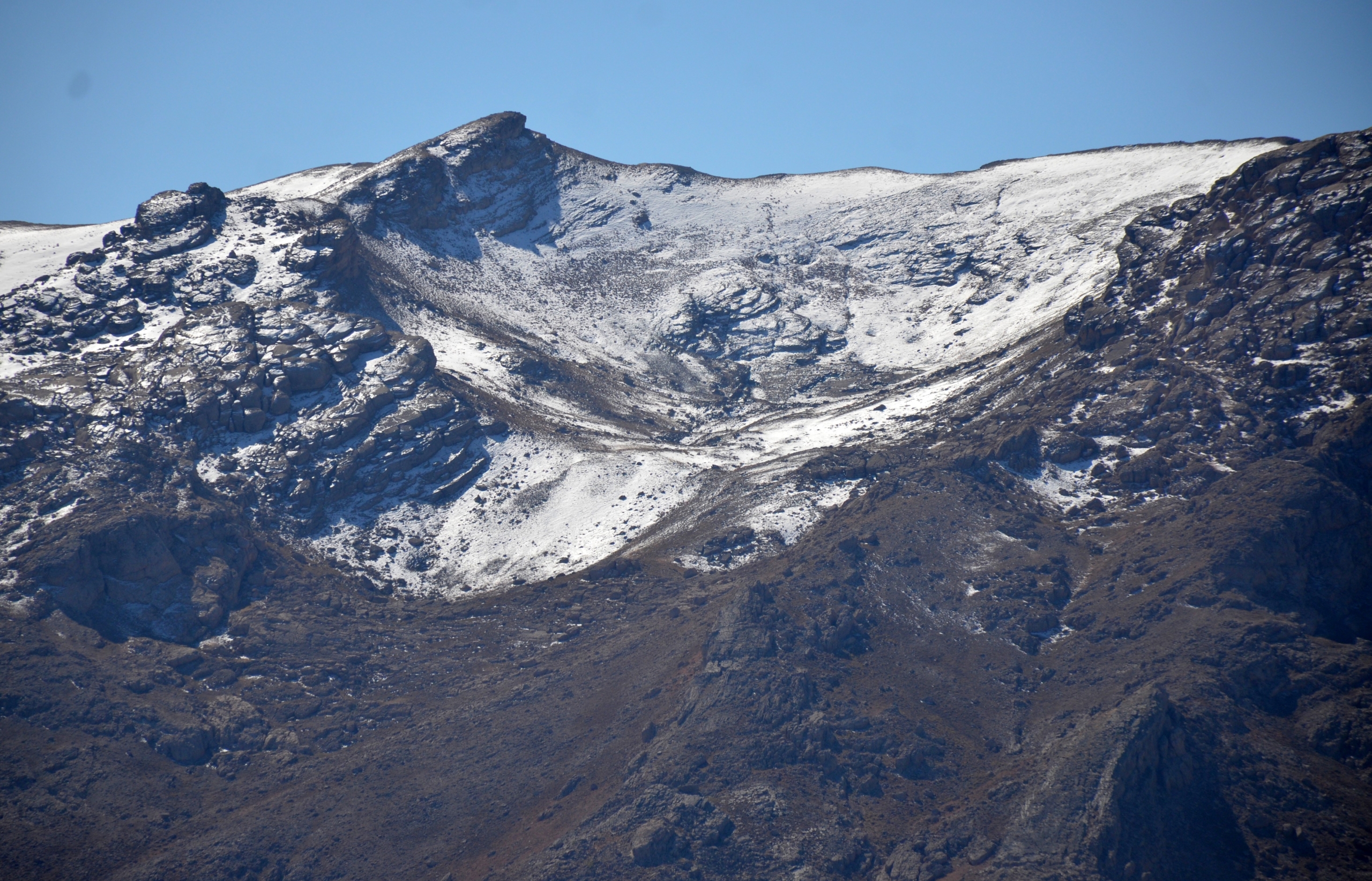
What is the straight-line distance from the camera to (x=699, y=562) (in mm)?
84875

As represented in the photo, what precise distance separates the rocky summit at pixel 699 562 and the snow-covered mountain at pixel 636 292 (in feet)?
2.37

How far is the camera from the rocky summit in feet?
199

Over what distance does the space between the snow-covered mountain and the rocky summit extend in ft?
2.37

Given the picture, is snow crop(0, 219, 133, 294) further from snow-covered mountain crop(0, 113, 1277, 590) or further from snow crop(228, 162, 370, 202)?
snow crop(228, 162, 370, 202)

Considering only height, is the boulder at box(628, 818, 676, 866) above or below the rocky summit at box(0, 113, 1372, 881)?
below

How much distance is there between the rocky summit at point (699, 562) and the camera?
60.5 meters

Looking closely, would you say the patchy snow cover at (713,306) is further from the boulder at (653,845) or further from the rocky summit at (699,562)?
the boulder at (653,845)

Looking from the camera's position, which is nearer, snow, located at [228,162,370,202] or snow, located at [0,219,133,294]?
snow, located at [0,219,133,294]

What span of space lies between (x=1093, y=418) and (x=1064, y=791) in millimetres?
38776

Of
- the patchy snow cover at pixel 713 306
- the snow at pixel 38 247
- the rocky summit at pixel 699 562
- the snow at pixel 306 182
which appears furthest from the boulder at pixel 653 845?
the snow at pixel 306 182

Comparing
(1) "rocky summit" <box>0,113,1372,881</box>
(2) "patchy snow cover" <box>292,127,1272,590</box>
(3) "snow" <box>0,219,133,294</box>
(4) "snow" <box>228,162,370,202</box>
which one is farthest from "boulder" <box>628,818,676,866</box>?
(4) "snow" <box>228,162,370,202</box>

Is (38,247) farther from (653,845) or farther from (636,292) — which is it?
(653,845)

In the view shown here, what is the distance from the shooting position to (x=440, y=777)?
221 ft

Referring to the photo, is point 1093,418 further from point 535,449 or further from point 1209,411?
point 535,449
